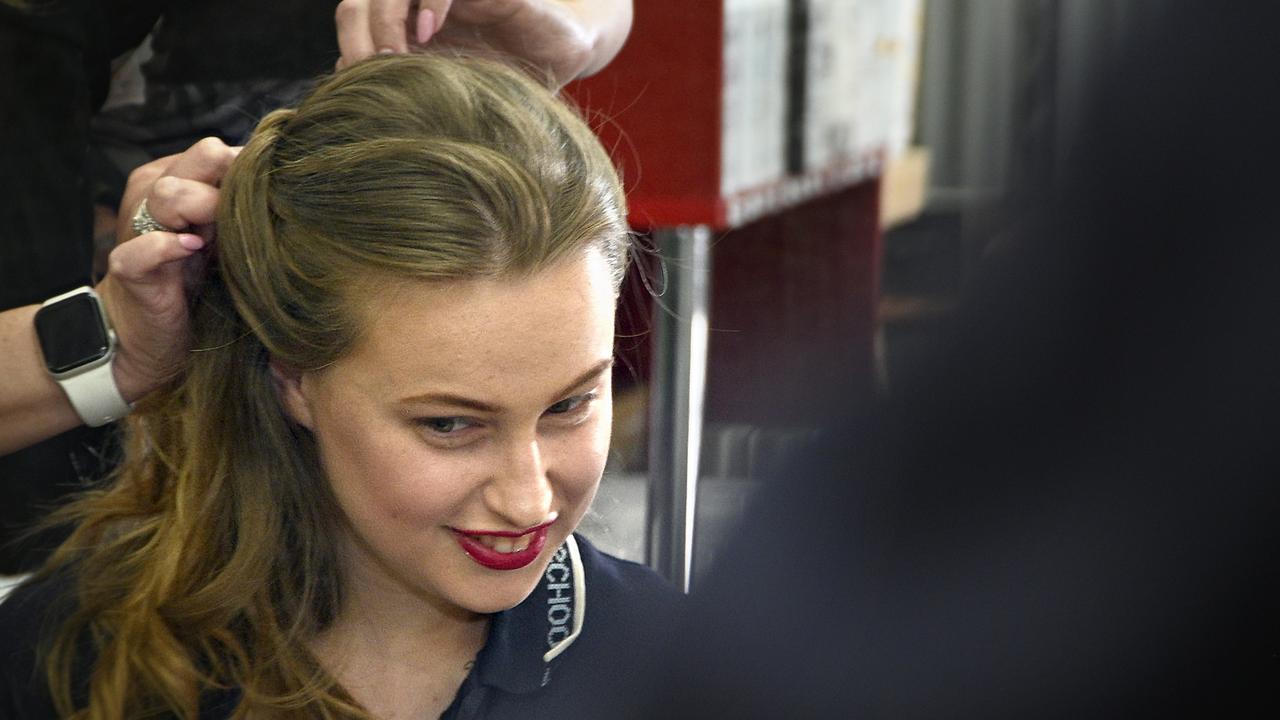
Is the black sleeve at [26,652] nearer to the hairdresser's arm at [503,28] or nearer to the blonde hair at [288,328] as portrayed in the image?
the blonde hair at [288,328]

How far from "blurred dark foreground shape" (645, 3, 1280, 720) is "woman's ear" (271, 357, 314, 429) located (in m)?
0.73

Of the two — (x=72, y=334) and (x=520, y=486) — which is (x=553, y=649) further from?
(x=72, y=334)

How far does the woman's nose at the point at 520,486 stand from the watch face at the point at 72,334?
30cm

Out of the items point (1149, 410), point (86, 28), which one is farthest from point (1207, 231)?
point (86, 28)

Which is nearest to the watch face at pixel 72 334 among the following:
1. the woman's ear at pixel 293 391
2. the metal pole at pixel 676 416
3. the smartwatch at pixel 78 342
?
the smartwatch at pixel 78 342

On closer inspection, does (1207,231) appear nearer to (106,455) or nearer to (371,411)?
(371,411)

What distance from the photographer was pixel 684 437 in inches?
59.1

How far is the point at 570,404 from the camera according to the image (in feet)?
3.28

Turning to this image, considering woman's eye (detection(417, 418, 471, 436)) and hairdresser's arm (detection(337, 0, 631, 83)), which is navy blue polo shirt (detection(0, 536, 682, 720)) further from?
hairdresser's arm (detection(337, 0, 631, 83))

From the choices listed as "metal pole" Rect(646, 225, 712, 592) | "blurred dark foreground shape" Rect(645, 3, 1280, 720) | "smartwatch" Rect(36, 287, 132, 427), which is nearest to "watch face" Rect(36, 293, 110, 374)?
"smartwatch" Rect(36, 287, 132, 427)

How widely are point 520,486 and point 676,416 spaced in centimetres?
55

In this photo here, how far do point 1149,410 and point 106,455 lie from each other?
1.15 m

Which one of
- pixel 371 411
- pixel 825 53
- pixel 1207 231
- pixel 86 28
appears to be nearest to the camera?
pixel 1207 231

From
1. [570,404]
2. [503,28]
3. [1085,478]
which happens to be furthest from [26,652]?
[1085,478]
